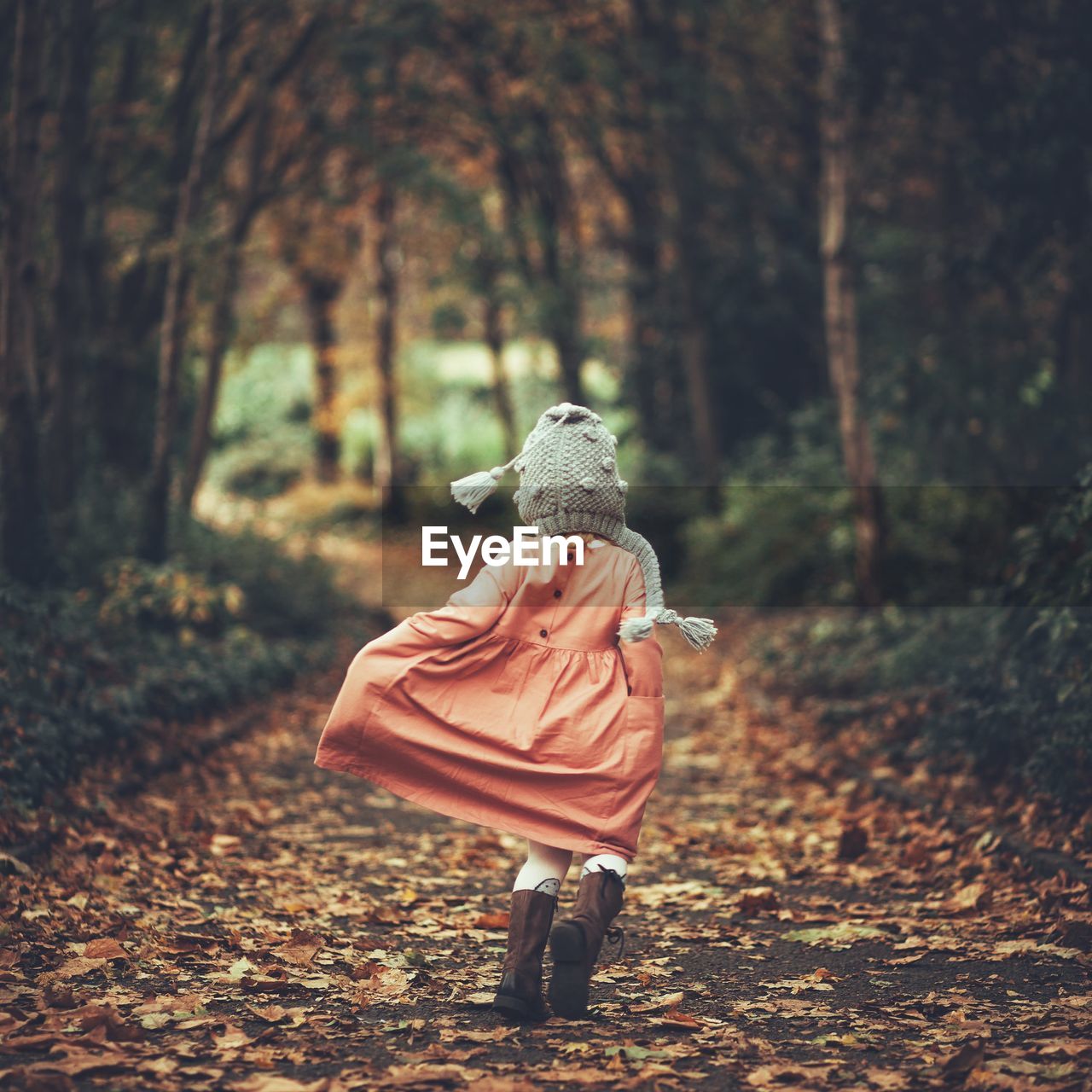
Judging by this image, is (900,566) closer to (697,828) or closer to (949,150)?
(949,150)

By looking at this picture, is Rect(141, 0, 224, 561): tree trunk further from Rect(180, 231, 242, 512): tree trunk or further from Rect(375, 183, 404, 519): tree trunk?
Rect(375, 183, 404, 519): tree trunk

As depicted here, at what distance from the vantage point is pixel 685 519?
20500mm

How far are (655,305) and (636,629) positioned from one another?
1948cm

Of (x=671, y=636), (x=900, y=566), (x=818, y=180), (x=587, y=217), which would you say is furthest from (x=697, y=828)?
(x=587, y=217)

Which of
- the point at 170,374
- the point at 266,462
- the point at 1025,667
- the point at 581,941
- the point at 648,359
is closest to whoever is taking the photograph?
the point at 581,941

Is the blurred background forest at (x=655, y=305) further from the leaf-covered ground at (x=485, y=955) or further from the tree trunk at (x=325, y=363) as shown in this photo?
the tree trunk at (x=325, y=363)

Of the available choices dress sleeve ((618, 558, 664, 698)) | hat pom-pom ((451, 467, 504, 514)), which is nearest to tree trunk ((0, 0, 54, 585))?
hat pom-pom ((451, 467, 504, 514))

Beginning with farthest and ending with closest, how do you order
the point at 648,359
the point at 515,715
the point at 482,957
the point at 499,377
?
the point at 499,377 < the point at 648,359 < the point at 482,957 < the point at 515,715

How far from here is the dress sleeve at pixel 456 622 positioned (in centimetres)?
457

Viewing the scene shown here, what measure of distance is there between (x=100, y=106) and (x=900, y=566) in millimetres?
8770

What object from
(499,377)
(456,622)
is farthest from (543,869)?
(499,377)

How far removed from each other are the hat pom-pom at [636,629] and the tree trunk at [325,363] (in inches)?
1149

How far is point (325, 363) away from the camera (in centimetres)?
3419

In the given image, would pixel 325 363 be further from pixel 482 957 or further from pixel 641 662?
pixel 641 662
